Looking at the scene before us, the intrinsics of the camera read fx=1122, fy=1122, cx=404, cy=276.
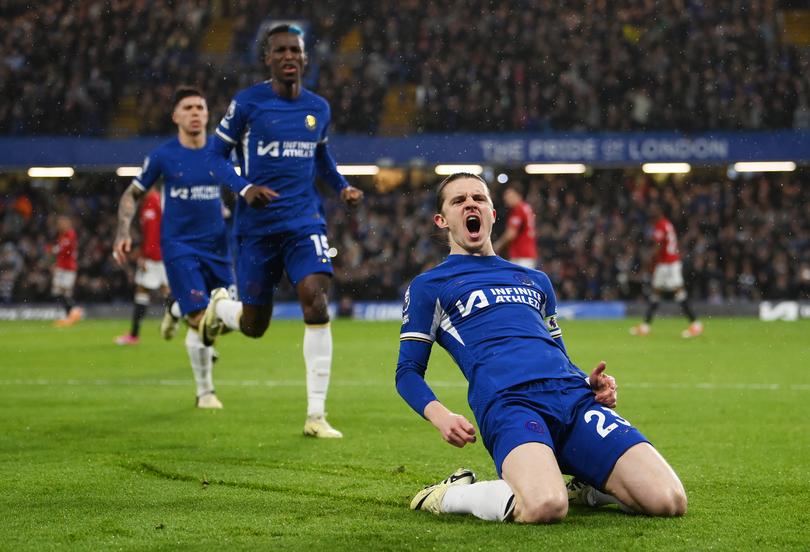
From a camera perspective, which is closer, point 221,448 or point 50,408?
point 221,448

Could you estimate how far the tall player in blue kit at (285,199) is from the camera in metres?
7.68

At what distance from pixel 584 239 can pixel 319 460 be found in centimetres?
2302

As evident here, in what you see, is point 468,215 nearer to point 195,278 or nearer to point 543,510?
point 543,510

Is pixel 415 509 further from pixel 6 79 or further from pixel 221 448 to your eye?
pixel 6 79

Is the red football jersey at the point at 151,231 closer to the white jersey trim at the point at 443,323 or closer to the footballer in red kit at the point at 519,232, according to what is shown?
the footballer in red kit at the point at 519,232

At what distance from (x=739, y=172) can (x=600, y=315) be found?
831cm

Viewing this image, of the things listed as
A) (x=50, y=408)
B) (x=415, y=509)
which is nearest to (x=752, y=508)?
(x=415, y=509)

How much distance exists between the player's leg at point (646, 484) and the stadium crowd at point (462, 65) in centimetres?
2477

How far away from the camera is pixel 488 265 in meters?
5.24

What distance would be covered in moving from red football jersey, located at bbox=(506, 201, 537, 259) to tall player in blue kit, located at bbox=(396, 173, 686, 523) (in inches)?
542

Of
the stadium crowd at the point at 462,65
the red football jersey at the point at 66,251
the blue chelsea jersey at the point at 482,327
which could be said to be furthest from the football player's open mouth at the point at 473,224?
the stadium crowd at the point at 462,65

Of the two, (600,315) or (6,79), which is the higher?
(6,79)

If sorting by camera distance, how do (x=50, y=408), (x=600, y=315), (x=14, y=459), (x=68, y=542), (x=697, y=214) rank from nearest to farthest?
(x=68, y=542), (x=14, y=459), (x=50, y=408), (x=600, y=315), (x=697, y=214)

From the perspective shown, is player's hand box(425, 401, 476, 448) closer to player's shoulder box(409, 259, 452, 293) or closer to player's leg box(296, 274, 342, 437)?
player's shoulder box(409, 259, 452, 293)
